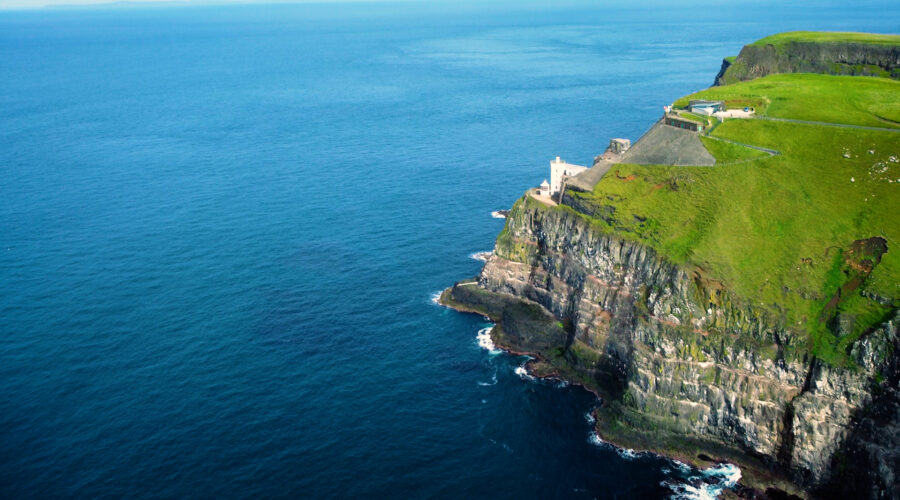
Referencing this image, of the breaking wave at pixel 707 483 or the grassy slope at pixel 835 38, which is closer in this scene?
the breaking wave at pixel 707 483

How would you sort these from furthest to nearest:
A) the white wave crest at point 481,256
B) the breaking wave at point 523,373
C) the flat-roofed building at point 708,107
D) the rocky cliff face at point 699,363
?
the white wave crest at point 481,256
the flat-roofed building at point 708,107
the breaking wave at point 523,373
the rocky cliff face at point 699,363

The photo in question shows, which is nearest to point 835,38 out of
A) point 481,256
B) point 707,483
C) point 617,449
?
point 481,256

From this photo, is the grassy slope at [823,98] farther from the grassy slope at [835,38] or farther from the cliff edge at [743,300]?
the grassy slope at [835,38]

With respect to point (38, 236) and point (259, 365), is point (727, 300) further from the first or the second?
point (38, 236)

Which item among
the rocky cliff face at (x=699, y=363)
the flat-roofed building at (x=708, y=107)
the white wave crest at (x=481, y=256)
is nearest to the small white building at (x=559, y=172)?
the rocky cliff face at (x=699, y=363)

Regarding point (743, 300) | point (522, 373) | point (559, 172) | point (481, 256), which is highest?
point (559, 172)

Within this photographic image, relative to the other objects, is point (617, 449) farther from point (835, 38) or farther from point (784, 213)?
point (835, 38)

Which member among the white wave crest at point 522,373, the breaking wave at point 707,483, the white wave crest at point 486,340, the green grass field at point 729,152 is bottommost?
the breaking wave at point 707,483

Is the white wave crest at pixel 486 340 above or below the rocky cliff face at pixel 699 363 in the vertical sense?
below
